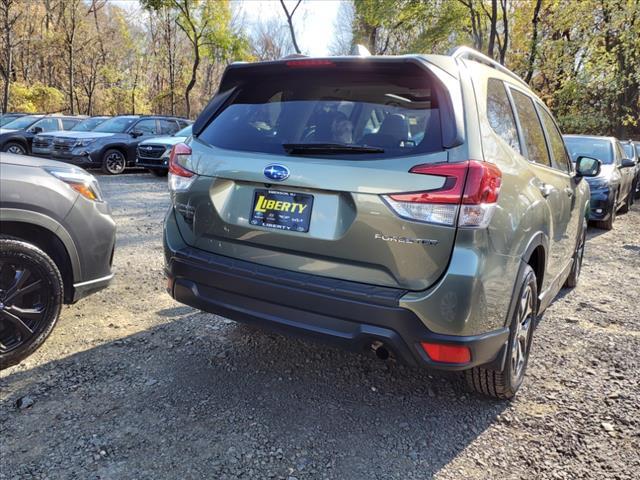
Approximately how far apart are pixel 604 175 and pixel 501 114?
662 centimetres

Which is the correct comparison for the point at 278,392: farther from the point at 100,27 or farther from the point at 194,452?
the point at 100,27

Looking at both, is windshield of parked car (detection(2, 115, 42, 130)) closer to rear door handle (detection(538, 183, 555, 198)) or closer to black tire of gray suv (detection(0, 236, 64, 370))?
black tire of gray suv (detection(0, 236, 64, 370))

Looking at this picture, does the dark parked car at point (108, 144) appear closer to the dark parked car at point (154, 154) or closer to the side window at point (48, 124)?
the dark parked car at point (154, 154)

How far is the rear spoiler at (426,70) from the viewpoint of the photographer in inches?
82.1

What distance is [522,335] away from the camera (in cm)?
281

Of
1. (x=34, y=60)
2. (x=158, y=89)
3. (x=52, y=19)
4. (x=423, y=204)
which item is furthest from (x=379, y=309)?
(x=158, y=89)

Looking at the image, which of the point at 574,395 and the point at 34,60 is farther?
the point at 34,60

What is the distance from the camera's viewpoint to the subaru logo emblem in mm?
2283

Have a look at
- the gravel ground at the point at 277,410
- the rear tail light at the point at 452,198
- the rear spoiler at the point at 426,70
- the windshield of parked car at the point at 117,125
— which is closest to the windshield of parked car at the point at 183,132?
the windshield of parked car at the point at 117,125

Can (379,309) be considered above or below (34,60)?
below

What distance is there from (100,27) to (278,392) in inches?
1555

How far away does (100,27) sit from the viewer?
35.1 m

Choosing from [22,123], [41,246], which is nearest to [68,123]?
[22,123]

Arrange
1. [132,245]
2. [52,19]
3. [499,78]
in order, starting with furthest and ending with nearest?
[52,19] → [132,245] → [499,78]
